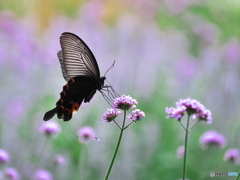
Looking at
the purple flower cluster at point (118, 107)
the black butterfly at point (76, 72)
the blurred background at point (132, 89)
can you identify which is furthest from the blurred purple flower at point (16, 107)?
the purple flower cluster at point (118, 107)

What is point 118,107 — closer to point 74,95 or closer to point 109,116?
point 109,116

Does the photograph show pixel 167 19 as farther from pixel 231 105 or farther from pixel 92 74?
pixel 92 74

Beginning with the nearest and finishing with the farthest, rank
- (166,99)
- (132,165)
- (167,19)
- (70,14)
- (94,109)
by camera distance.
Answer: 1. (132,165)
2. (94,109)
3. (166,99)
4. (167,19)
5. (70,14)

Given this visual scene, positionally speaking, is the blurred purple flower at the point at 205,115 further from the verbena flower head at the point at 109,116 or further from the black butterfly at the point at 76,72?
the black butterfly at the point at 76,72

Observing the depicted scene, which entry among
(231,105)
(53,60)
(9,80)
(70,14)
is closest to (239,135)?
(231,105)

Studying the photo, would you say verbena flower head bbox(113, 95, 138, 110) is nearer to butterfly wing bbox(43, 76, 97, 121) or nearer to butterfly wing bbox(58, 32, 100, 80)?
butterfly wing bbox(43, 76, 97, 121)
